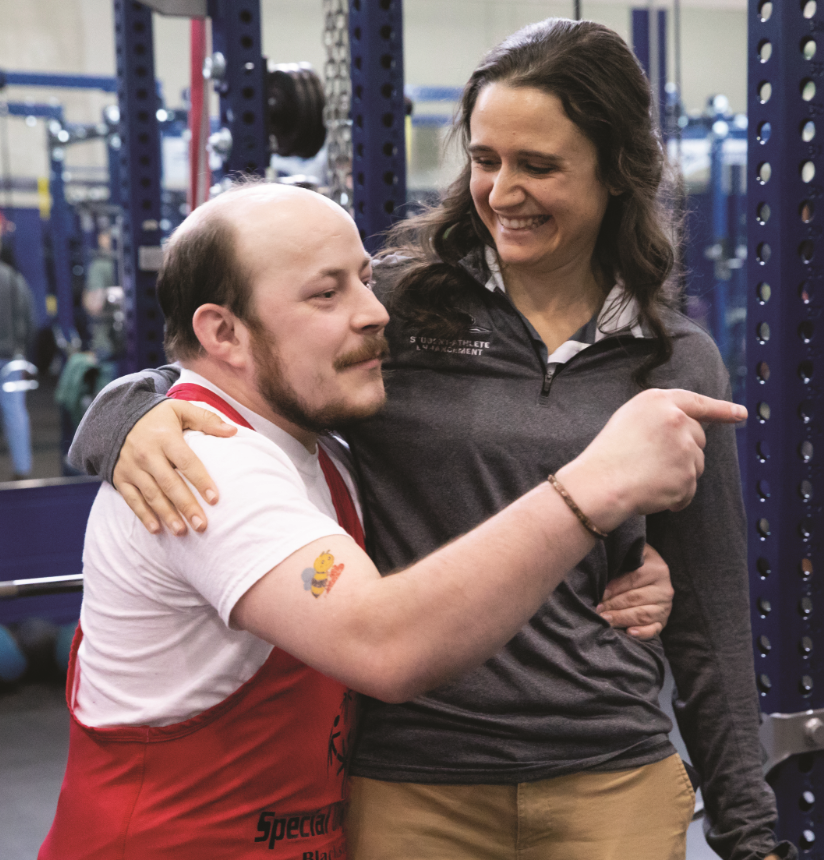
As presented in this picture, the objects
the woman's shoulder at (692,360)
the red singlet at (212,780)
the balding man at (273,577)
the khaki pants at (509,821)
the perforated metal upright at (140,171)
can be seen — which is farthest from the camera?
the perforated metal upright at (140,171)

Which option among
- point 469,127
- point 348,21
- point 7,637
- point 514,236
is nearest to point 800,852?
point 514,236

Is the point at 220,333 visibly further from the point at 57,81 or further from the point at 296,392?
the point at 57,81

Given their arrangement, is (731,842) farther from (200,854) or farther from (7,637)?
(7,637)

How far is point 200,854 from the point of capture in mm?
1138

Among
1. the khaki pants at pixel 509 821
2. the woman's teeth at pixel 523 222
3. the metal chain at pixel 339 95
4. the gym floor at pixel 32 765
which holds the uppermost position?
the metal chain at pixel 339 95

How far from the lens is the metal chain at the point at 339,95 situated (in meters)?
1.99

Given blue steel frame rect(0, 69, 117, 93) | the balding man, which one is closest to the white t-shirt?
the balding man

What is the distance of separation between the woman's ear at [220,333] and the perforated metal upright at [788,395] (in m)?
0.89

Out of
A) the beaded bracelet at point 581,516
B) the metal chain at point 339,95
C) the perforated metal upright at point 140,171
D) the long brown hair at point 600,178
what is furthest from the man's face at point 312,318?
the perforated metal upright at point 140,171

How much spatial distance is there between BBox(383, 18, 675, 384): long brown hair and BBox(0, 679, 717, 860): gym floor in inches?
81.4

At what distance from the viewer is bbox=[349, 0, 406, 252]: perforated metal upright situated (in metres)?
1.80

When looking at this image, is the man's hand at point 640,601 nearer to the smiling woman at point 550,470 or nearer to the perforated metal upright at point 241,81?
the smiling woman at point 550,470

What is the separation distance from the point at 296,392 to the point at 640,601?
0.57 m

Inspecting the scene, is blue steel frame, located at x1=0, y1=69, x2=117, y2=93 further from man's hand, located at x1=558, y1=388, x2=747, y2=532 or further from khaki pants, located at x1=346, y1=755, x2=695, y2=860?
man's hand, located at x1=558, y1=388, x2=747, y2=532
